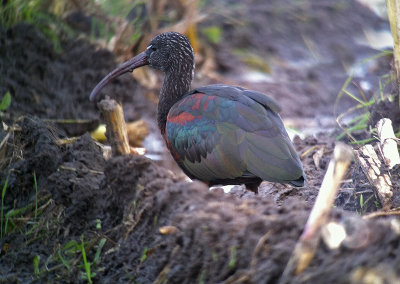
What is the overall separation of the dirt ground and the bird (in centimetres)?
Answer: 33

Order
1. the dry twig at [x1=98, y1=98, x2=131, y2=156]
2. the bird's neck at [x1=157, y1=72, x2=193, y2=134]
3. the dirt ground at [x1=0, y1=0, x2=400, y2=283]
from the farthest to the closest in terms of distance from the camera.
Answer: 1. the bird's neck at [x1=157, y1=72, x2=193, y2=134]
2. the dry twig at [x1=98, y1=98, x2=131, y2=156]
3. the dirt ground at [x1=0, y1=0, x2=400, y2=283]

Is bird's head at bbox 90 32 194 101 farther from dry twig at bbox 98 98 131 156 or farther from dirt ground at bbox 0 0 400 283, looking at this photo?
dry twig at bbox 98 98 131 156

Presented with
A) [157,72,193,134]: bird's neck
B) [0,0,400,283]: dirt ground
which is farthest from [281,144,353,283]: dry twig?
[157,72,193,134]: bird's neck

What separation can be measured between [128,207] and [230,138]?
1071 mm

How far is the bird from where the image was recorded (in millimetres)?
4605

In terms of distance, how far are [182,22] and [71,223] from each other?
5327 millimetres

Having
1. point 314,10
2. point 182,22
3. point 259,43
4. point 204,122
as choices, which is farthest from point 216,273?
point 314,10

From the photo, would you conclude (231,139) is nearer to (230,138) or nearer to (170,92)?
(230,138)

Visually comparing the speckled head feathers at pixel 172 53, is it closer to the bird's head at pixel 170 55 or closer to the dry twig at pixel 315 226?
the bird's head at pixel 170 55

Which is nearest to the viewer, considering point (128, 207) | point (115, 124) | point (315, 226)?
point (315, 226)

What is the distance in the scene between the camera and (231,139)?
4.71m

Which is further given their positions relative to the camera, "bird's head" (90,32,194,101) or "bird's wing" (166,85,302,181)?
"bird's head" (90,32,194,101)

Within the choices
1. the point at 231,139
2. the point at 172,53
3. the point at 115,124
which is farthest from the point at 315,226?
the point at 172,53

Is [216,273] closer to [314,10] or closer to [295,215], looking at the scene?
[295,215]
